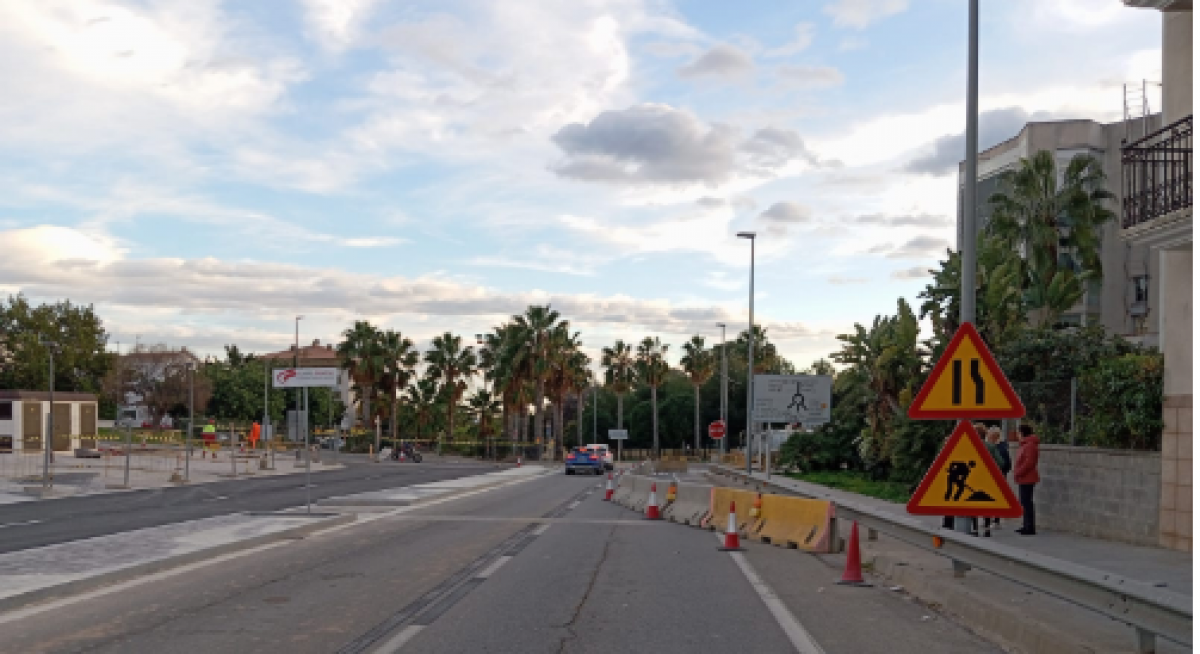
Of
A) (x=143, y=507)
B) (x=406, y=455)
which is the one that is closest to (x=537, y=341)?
(x=406, y=455)

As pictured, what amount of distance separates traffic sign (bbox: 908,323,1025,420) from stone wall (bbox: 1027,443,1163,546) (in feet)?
25.8

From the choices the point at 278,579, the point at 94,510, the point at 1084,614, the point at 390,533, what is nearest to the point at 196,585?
the point at 278,579

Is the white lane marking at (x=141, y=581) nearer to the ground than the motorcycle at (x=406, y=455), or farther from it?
farther from it

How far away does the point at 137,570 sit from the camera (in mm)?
13070

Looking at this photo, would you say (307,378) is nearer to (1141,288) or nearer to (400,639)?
(400,639)

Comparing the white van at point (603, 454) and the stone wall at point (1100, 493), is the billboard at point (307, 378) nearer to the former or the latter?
the stone wall at point (1100, 493)

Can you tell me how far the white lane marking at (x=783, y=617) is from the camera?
8.93 m

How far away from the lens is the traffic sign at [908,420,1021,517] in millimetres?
9961

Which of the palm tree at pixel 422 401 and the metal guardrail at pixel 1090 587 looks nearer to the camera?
the metal guardrail at pixel 1090 587

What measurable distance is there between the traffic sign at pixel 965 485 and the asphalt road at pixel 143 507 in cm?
1302

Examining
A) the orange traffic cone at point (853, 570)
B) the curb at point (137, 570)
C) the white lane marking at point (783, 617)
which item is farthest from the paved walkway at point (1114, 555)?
the curb at point (137, 570)

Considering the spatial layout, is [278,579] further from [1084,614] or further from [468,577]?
[1084,614]

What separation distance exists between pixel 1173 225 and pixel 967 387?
6791 mm

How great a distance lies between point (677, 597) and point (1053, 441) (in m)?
12.1
